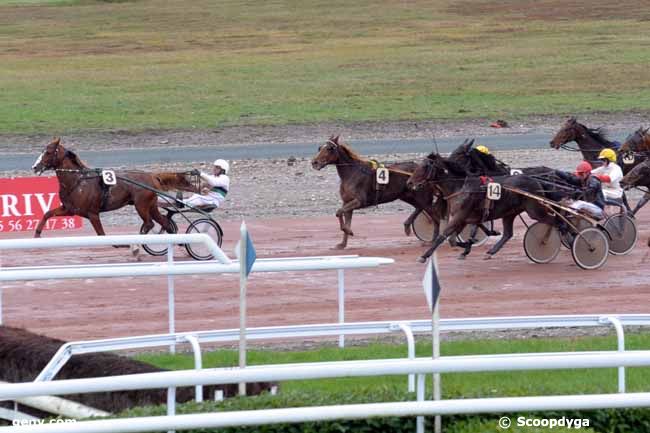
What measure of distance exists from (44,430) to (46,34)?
45568 millimetres

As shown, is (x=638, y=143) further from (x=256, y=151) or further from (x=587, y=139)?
(x=256, y=151)

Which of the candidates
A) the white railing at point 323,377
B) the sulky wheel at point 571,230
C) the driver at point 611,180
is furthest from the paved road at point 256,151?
the white railing at point 323,377

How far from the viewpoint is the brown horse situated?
637 inches

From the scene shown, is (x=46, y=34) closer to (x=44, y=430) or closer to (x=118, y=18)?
(x=118, y=18)

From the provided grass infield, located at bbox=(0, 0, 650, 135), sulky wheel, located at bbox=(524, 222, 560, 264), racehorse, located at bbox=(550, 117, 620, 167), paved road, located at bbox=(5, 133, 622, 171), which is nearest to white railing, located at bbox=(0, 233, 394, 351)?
sulky wheel, located at bbox=(524, 222, 560, 264)

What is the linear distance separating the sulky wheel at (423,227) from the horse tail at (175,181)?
3119 millimetres

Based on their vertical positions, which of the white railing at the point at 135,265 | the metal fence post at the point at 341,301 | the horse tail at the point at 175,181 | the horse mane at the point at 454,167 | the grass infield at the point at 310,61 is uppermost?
the grass infield at the point at 310,61

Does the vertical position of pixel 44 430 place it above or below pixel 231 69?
below

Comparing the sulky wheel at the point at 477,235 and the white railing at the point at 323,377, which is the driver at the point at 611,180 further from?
the white railing at the point at 323,377

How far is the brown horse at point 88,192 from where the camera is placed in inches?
637

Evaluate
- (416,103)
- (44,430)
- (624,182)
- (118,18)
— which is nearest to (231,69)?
(416,103)

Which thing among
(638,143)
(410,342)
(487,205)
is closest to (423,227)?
(487,205)

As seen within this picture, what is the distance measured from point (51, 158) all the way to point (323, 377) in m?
11.3

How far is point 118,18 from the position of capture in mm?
52750
